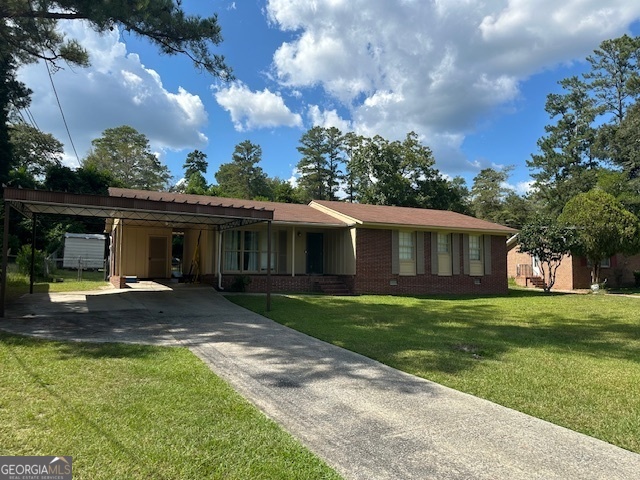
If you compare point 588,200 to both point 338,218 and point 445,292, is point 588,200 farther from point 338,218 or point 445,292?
point 338,218

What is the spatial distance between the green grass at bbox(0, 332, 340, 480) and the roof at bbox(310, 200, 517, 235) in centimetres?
1230

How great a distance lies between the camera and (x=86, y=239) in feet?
82.4

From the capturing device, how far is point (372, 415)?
4.24 m

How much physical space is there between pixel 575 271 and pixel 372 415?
75.7 feet

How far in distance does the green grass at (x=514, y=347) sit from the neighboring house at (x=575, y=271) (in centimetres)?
927

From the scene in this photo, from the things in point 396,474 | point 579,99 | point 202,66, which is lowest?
point 396,474

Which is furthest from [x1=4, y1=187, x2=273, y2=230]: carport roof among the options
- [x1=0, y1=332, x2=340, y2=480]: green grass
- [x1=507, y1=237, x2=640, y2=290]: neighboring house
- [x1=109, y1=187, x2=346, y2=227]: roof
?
[x1=507, y1=237, x2=640, y2=290]: neighboring house

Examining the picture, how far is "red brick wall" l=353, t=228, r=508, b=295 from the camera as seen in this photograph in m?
16.9

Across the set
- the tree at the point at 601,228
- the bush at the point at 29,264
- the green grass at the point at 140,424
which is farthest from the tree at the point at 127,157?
the green grass at the point at 140,424

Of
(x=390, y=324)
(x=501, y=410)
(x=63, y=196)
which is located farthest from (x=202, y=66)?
(x=501, y=410)

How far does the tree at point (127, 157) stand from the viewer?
47875 millimetres

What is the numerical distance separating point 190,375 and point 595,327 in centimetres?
956

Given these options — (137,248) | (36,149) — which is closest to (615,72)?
(137,248)

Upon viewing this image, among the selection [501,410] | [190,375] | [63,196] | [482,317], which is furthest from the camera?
[482,317]
